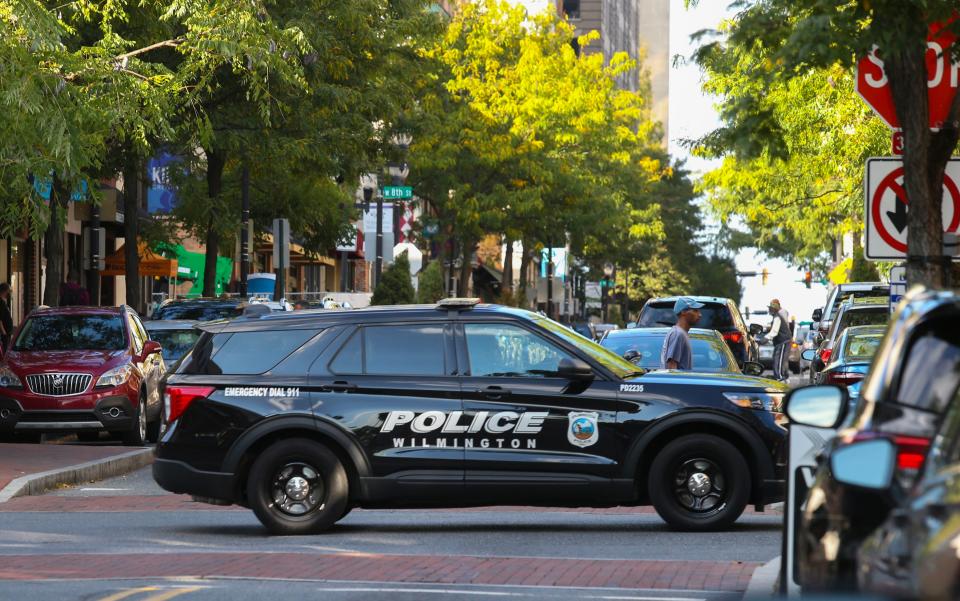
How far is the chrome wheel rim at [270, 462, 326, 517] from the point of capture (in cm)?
1238

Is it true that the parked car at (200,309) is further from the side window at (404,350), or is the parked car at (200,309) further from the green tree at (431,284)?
the green tree at (431,284)

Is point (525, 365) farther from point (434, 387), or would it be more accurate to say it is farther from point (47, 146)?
point (47, 146)

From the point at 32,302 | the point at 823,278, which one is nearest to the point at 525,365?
the point at 32,302

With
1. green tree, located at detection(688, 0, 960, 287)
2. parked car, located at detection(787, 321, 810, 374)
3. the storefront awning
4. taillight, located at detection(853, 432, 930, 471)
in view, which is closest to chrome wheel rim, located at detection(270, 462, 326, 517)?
green tree, located at detection(688, 0, 960, 287)

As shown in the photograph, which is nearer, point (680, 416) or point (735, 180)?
point (680, 416)

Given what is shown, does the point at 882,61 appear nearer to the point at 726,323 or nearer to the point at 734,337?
the point at 726,323

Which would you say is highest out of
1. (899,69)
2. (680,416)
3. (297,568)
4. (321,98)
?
(321,98)

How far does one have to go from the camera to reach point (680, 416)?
39.9ft

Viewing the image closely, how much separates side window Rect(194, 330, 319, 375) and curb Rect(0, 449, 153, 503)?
3.97 m

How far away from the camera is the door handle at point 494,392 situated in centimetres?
1235

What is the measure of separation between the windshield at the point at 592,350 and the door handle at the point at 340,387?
1.38 meters

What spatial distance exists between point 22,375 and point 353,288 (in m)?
67.2

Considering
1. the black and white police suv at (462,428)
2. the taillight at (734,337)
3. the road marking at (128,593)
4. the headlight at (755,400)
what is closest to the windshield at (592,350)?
the black and white police suv at (462,428)

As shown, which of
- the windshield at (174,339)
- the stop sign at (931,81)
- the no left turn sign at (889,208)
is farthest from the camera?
the windshield at (174,339)
